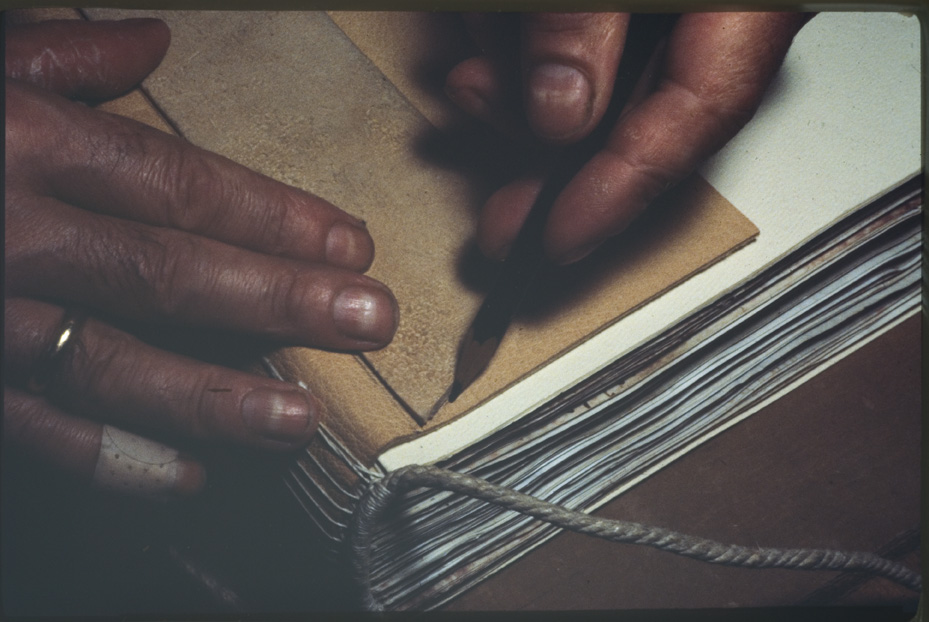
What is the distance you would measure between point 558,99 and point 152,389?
403 mm

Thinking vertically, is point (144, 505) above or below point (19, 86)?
below

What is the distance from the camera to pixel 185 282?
0.54 meters

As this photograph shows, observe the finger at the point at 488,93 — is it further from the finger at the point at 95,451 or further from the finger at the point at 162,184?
the finger at the point at 95,451

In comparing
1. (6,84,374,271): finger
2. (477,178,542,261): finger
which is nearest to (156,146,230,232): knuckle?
(6,84,374,271): finger

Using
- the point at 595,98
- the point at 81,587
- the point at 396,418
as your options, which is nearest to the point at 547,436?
the point at 396,418

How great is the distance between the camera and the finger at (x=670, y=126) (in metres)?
0.56

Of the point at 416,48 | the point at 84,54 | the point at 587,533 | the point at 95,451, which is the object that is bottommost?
the point at 95,451

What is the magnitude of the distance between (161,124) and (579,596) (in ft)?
1.75

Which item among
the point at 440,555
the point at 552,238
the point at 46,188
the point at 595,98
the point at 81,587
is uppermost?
the point at 595,98

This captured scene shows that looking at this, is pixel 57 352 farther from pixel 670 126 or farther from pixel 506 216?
pixel 670 126

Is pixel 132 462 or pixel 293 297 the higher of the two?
pixel 293 297

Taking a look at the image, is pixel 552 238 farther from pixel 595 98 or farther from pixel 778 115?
pixel 778 115

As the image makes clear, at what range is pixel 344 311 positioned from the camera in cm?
56

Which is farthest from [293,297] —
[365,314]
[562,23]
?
[562,23]
